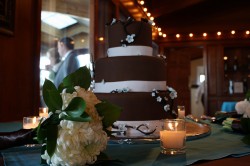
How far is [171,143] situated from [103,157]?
255mm

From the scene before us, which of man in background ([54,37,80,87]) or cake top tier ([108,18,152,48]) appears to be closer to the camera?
cake top tier ([108,18,152,48])

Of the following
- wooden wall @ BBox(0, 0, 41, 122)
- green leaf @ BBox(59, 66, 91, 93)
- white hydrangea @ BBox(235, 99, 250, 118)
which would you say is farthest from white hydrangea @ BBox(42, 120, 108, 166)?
wooden wall @ BBox(0, 0, 41, 122)

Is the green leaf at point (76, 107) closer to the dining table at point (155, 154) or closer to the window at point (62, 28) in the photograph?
the dining table at point (155, 154)

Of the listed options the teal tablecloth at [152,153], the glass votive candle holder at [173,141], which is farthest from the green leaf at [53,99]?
the glass votive candle holder at [173,141]

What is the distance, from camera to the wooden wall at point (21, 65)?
7.89 feet

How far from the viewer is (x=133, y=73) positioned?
1.18 m

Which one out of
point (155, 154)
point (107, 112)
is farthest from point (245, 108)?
point (107, 112)

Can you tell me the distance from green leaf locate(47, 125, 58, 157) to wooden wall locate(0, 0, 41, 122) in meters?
1.97

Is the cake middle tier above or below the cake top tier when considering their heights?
below

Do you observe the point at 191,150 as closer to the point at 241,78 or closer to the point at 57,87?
the point at 57,87

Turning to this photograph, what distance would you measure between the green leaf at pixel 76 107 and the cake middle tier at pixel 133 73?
23.4 inches

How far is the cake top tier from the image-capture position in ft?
4.10

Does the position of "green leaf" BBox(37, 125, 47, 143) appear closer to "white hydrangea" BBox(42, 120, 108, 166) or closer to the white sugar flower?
"white hydrangea" BBox(42, 120, 108, 166)

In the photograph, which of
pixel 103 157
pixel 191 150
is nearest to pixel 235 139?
pixel 191 150
